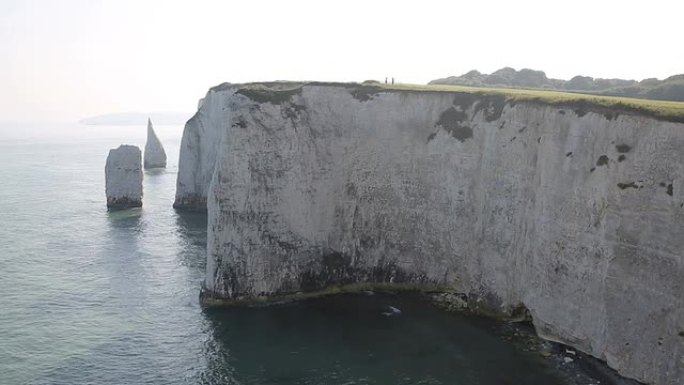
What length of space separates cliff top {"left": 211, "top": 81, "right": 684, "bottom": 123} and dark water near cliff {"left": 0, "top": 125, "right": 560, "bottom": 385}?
15.1m

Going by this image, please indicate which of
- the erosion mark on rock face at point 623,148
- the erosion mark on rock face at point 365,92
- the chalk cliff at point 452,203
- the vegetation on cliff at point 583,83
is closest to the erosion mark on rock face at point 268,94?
the chalk cliff at point 452,203

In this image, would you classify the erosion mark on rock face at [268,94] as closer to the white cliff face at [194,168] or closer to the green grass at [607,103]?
the green grass at [607,103]

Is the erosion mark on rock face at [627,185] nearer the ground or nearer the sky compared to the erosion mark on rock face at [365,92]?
nearer the ground

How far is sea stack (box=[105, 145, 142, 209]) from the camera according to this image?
237 feet

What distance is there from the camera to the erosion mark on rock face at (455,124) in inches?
1575

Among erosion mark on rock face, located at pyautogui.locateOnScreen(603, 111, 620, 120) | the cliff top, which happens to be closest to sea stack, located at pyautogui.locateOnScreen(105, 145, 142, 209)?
the cliff top

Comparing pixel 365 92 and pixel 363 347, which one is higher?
pixel 365 92

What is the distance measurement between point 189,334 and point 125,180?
43336mm

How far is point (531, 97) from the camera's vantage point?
117 ft

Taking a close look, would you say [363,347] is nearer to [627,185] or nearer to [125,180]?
[627,185]

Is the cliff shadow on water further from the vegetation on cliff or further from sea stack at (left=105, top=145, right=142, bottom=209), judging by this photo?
sea stack at (left=105, top=145, right=142, bottom=209)

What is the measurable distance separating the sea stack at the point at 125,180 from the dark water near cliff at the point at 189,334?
1913 centimetres

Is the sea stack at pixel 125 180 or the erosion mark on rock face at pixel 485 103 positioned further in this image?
the sea stack at pixel 125 180

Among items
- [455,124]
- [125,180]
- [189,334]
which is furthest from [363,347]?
[125,180]
